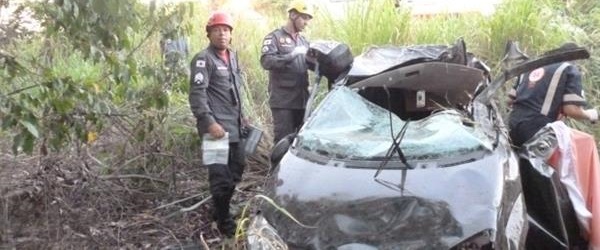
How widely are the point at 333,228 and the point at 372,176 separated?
391 mm

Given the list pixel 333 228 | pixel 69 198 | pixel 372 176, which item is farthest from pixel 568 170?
pixel 69 198

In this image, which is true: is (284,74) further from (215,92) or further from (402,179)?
(402,179)

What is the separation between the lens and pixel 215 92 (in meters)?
5.68

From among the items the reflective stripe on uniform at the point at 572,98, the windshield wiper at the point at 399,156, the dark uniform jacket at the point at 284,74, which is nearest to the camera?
the windshield wiper at the point at 399,156

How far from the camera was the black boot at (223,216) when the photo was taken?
18.4ft

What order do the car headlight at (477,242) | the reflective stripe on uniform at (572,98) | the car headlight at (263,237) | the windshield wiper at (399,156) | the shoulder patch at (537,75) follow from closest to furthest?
the car headlight at (477,242)
the car headlight at (263,237)
the windshield wiper at (399,156)
the reflective stripe on uniform at (572,98)
the shoulder patch at (537,75)

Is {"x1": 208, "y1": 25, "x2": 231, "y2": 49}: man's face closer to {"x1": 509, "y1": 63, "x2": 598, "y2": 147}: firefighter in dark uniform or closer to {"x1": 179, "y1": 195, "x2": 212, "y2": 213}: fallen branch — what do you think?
{"x1": 179, "y1": 195, "x2": 212, "y2": 213}: fallen branch

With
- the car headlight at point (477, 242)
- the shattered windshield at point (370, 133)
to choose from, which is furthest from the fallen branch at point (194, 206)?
the car headlight at point (477, 242)

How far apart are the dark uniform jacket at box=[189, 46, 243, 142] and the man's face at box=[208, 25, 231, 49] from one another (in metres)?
0.06

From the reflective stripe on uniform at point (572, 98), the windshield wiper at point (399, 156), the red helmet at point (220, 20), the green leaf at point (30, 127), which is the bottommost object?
the windshield wiper at point (399, 156)

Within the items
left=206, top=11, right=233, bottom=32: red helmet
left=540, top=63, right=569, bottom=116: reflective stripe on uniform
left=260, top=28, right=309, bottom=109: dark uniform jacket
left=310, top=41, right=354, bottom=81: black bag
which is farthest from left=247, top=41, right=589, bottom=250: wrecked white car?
left=260, top=28, right=309, bottom=109: dark uniform jacket

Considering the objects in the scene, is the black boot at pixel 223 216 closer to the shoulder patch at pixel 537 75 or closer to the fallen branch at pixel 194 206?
the fallen branch at pixel 194 206

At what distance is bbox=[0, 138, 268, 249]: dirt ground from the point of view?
5.17 meters

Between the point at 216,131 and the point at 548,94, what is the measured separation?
236cm
